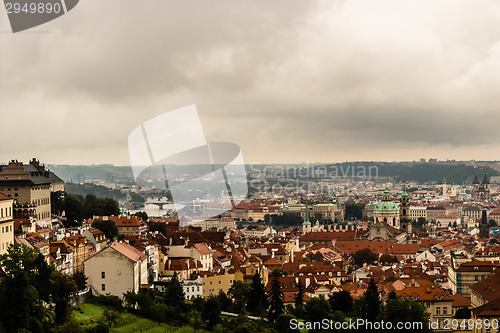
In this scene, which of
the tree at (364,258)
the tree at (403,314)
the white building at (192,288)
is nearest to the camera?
the tree at (403,314)

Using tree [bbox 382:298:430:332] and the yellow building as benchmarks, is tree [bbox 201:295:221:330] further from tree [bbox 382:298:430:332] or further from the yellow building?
tree [bbox 382:298:430:332]

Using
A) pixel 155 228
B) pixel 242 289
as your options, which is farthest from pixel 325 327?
pixel 155 228

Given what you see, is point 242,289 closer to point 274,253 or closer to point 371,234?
point 274,253

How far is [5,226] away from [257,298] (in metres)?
11.8

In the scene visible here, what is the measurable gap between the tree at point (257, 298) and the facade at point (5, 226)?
11.2 m

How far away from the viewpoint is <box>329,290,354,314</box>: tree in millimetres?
38844

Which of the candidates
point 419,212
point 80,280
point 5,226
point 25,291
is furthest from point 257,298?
point 419,212

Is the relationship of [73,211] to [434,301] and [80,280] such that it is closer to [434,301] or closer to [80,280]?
[80,280]

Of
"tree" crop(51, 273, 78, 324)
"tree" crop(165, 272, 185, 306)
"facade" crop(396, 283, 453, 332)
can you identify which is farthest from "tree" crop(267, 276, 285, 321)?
"tree" crop(51, 273, 78, 324)

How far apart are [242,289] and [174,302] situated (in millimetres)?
5388

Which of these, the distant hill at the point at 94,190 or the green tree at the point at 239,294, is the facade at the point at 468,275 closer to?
the green tree at the point at 239,294

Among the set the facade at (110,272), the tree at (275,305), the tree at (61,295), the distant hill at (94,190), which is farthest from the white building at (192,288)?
the distant hill at (94,190)

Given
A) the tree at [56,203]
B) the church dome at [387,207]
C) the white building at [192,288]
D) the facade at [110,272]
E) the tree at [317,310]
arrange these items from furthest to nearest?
the church dome at [387,207]
the tree at [56,203]
the white building at [192,288]
the tree at [317,310]
the facade at [110,272]

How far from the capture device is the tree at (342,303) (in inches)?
1529
